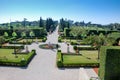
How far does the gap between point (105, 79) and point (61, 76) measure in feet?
17.8

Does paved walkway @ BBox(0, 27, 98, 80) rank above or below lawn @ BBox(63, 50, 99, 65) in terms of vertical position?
below

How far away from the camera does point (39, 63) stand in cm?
2356

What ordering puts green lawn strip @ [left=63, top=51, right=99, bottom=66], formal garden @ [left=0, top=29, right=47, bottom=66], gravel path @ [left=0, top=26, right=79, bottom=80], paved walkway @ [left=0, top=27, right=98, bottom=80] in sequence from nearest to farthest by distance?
paved walkway @ [left=0, top=27, right=98, bottom=80], gravel path @ [left=0, top=26, right=79, bottom=80], green lawn strip @ [left=63, top=51, right=99, bottom=66], formal garden @ [left=0, top=29, right=47, bottom=66]

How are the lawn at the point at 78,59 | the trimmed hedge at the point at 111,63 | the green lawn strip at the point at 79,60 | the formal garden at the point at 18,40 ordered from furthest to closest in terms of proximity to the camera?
the formal garden at the point at 18,40 → the lawn at the point at 78,59 → the green lawn strip at the point at 79,60 → the trimmed hedge at the point at 111,63

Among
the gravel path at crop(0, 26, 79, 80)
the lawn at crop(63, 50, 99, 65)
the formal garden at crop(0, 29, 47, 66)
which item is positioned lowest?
the gravel path at crop(0, 26, 79, 80)

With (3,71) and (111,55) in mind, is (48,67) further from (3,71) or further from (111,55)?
(111,55)

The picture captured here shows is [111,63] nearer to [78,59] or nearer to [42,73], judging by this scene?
[42,73]

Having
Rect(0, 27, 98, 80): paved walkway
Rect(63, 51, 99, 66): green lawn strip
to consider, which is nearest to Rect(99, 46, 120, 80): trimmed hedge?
Rect(0, 27, 98, 80): paved walkway

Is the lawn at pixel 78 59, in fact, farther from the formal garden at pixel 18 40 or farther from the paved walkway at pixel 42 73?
the formal garden at pixel 18 40

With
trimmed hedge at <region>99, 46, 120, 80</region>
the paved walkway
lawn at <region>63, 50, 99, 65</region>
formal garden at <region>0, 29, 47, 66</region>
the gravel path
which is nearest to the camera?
trimmed hedge at <region>99, 46, 120, 80</region>

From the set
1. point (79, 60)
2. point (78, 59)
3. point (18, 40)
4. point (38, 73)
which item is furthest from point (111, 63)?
point (18, 40)

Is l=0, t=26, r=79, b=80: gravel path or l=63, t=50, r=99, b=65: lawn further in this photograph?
l=63, t=50, r=99, b=65: lawn

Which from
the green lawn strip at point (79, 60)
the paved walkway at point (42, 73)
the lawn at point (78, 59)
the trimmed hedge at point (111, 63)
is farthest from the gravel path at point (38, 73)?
the trimmed hedge at point (111, 63)

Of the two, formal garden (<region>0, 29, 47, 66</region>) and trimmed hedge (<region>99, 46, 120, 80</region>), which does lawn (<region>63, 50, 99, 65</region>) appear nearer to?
trimmed hedge (<region>99, 46, 120, 80</region>)
